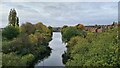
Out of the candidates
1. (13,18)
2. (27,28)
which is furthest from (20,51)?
(13,18)

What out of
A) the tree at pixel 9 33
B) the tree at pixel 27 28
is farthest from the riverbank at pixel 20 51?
the tree at pixel 27 28

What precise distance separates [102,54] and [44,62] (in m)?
6.42

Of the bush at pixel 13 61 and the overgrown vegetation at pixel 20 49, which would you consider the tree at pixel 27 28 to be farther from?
the bush at pixel 13 61

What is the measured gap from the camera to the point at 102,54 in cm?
712

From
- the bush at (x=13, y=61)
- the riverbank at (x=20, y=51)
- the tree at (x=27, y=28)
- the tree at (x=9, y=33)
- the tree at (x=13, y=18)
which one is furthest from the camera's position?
the tree at (x=13, y=18)

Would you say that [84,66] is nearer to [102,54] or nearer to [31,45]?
[102,54]

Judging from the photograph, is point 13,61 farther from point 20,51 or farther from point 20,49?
point 20,49

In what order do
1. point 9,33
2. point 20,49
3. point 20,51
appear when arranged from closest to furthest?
point 20,51
point 20,49
point 9,33

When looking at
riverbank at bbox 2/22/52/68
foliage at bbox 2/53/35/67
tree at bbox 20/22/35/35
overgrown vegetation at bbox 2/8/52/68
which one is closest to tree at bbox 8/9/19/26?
tree at bbox 20/22/35/35

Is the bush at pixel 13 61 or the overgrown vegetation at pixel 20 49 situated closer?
the bush at pixel 13 61

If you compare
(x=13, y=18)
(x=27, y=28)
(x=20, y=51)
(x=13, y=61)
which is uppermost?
(x=13, y=61)

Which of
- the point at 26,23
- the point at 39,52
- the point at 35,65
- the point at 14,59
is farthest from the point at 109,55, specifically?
the point at 26,23

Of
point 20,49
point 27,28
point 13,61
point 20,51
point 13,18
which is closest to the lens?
point 13,61

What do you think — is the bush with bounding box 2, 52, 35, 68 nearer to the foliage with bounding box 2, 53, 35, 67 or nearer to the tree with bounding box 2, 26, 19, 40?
the foliage with bounding box 2, 53, 35, 67
